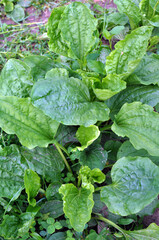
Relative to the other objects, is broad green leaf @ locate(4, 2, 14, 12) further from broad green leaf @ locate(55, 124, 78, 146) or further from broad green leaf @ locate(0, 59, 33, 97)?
broad green leaf @ locate(55, 124, 78, 146)

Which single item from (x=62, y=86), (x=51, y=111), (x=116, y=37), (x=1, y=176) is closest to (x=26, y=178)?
(x=1, y=176)

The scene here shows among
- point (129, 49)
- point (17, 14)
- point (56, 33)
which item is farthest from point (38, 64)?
point (17, 14)

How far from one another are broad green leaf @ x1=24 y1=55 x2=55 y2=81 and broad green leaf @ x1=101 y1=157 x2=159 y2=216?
2.98 feet

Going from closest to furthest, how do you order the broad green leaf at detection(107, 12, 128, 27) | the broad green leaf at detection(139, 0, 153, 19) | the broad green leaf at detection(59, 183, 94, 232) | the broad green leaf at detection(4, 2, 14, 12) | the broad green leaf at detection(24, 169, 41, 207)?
the broad green leaf at detection(59, 183, 94, 232) → the broad green leaf at detection(24, 169, 41, 207) → the broad green leaf at detection(139, 0, 153, 19) → the broad green leaf at detection(107, 12, 128, 27) → the broad green leaf at detection(4, 2, 14, 12)

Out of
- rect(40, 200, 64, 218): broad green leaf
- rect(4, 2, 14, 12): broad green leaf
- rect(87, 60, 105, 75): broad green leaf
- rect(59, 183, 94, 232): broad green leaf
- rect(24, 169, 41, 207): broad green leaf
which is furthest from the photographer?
rect(4, 2, 14, 12): broad green leaf

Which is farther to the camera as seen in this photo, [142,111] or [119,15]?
[119,15]

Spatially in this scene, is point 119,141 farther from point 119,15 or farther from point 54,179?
point 119,15

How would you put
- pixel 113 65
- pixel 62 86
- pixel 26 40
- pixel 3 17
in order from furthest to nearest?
→ pixel 3 17 → pixel 26 40 → pixel 113 65 → pixel 62 86

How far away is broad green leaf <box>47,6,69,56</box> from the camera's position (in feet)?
6.11

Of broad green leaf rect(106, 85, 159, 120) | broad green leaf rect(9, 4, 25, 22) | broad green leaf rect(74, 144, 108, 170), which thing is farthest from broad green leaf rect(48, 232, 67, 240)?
broad green leaf rect(9, 4, 25, 22)

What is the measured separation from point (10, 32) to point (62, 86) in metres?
1.63

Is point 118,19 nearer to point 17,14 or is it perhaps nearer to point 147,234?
point 17,14

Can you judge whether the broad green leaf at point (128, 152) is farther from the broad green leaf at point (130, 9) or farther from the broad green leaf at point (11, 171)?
the broad green leaf at point (130, 9)

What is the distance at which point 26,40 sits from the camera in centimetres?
268
